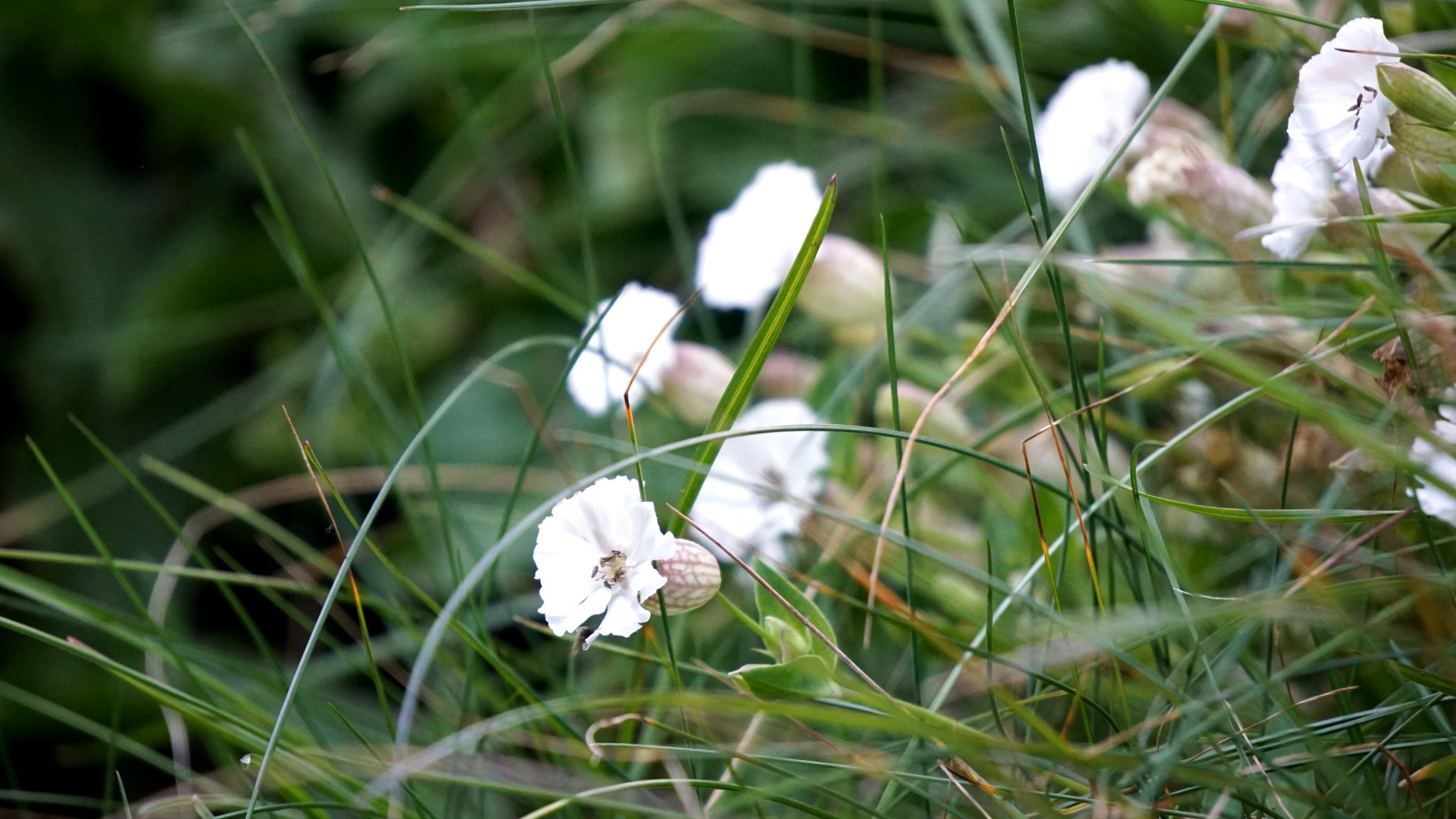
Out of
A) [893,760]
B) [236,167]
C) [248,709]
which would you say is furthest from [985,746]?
[236,167]

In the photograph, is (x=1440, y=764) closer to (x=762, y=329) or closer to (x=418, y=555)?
(x=762, y=329)

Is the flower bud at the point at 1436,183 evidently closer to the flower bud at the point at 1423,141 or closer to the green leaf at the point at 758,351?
the flower bud at the point at 1423,141

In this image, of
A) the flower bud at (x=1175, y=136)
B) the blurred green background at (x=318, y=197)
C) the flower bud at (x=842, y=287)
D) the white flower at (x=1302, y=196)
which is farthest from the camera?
the blurred green background at (x=318, y=197)

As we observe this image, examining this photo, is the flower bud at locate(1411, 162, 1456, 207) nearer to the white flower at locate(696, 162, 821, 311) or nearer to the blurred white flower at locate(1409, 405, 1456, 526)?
the blurred white flower at locate(1409, 405, 1456, 526)

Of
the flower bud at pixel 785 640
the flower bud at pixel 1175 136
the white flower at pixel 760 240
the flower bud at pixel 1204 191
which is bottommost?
the flower bud at pixel 785 640

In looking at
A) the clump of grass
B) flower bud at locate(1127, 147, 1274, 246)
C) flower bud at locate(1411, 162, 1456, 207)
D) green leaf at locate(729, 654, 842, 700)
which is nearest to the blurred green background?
the clump of grass

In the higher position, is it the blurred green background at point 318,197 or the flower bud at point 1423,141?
the flower bud at point 1423,141

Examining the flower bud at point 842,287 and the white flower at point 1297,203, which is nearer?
the white flower at point 1297,203

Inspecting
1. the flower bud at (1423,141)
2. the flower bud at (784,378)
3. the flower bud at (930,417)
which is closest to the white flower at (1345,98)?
the flower bud at (1423,141)
